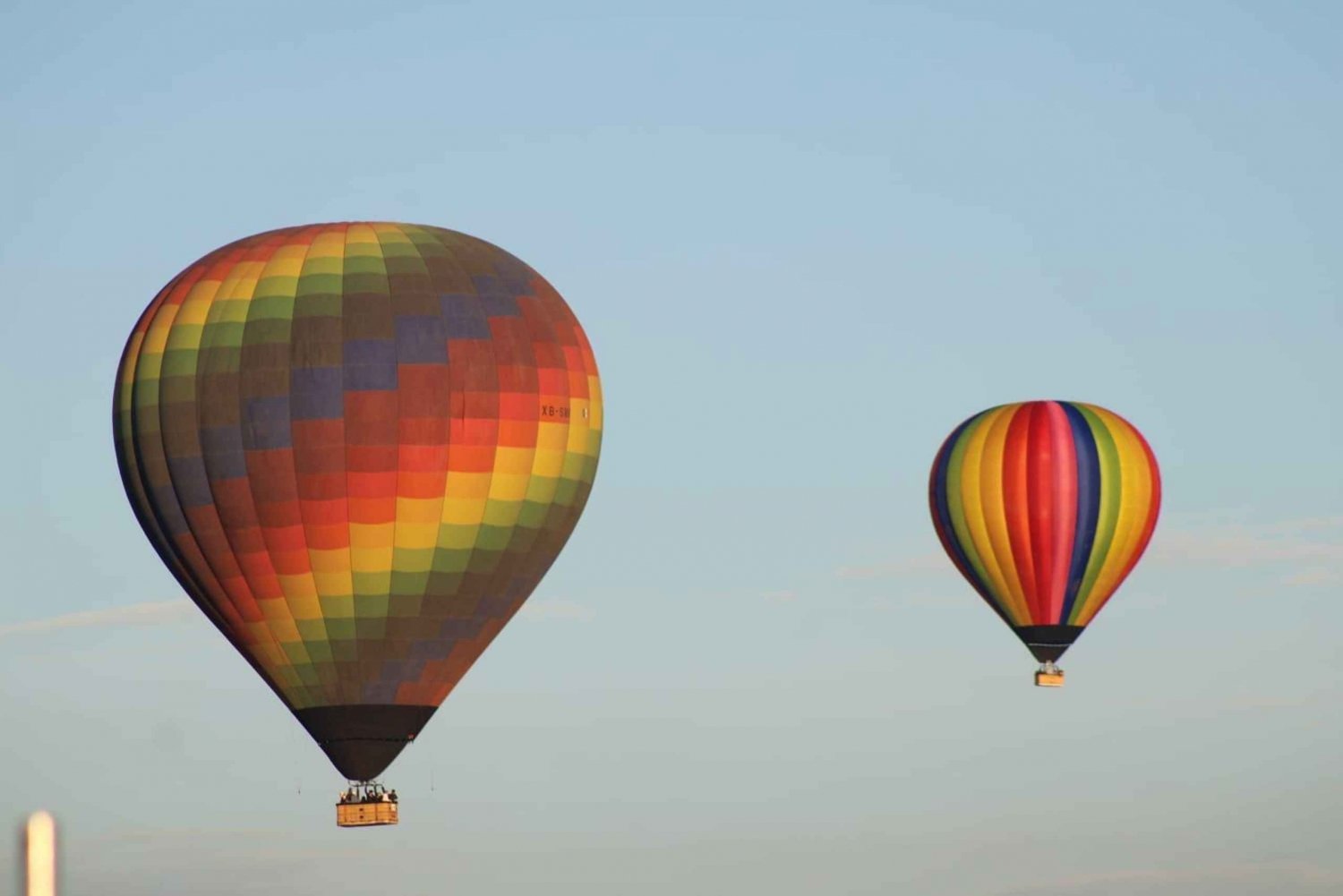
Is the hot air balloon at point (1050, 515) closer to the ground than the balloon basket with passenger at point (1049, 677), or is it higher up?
higher up

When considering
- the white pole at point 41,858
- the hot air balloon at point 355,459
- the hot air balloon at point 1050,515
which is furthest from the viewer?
the hot air balloon at point 1050,515

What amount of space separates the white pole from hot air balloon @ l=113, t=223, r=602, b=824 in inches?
1335

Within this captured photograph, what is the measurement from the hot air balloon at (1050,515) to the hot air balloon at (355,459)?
1300 cm

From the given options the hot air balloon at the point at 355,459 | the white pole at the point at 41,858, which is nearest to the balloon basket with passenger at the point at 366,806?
the hot air balloon at the point at 355,459

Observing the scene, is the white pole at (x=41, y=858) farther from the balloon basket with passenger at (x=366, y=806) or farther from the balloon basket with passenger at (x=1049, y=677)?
the balloon basket with passenger at (x=1049, y=677)

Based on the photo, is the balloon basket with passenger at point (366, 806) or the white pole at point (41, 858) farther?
the balloon basket with passenger at point (366, 806)

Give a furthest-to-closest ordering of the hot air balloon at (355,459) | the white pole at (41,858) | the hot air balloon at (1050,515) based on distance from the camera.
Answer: the hot air balloon at (1050,515)
the hot air balloon at (355,459)
the white pole at (41,858)

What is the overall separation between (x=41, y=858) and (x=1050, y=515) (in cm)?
4532

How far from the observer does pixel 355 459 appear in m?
37.5

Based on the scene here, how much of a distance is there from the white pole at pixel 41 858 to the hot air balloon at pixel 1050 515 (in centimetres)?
4527

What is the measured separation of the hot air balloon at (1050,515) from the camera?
48312 millimetres

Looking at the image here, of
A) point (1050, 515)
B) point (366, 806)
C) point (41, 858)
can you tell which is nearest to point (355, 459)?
point (366, 806)

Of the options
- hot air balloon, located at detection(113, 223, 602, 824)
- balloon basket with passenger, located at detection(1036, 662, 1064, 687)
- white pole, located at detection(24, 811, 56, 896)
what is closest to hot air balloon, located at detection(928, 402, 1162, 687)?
balloon basket with passenger, located at detection(1036, 662, 1064, 687)

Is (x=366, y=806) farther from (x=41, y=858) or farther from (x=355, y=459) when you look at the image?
(x=41, y=858)
